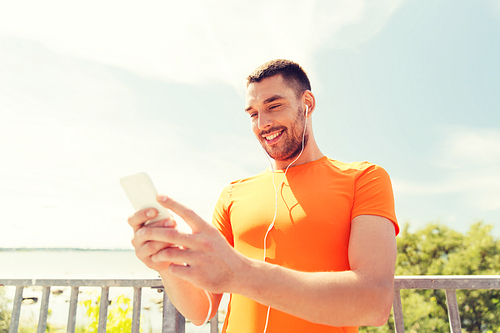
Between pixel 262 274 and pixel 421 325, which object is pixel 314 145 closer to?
pixel 262 274

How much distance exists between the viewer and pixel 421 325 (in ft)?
18.1

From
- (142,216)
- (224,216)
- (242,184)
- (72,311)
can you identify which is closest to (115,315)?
(72,311)

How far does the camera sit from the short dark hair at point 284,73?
1820 mm

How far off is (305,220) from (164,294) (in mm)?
1345

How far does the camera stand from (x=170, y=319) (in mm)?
2035

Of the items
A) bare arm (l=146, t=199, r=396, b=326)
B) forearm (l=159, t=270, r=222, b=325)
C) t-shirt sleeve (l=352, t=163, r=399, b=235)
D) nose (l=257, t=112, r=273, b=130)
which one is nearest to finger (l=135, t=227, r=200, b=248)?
bare arm (l=146, t=199, r=396, b=326)

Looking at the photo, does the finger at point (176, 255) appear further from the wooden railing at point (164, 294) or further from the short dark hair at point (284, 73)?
the wooden railing at point (164, 294)

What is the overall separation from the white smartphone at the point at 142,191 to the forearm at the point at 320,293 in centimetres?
30

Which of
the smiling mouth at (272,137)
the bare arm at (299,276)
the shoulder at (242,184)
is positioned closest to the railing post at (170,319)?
the shoulder at (242,184)

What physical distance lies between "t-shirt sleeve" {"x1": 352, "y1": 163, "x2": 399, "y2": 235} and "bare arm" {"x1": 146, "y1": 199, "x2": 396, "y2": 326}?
5cm

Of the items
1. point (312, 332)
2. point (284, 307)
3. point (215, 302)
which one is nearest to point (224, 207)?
point (215, 302)

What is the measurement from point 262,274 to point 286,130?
1.09 m

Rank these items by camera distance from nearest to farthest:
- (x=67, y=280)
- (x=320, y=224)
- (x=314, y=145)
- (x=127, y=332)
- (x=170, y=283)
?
(x=170, y=283) → (x=320, y=224) → (x=314, y=145) → (x=67, y=280) → (x=127, y=332)

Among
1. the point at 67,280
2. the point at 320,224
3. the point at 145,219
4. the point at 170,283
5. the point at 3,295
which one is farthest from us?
the point at 3,295
